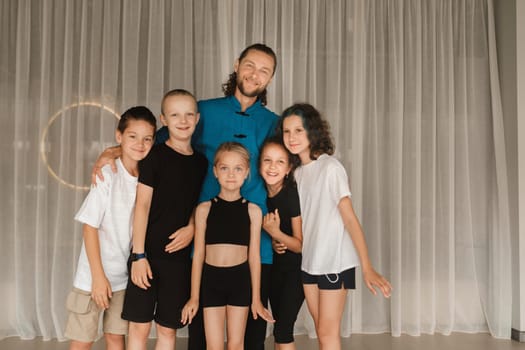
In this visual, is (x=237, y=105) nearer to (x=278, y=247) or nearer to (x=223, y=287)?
(x=278, y=247)

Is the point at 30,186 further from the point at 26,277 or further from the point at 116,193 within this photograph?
the point at 116,193

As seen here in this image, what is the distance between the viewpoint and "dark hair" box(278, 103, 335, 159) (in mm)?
2154

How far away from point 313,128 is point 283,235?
52 cm

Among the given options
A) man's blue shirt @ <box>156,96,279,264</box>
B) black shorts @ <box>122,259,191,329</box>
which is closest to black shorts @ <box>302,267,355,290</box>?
man's blue shirt @ <box>156,96,279,264</box>

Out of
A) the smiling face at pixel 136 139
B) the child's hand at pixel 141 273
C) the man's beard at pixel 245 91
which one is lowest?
the child's hand at pixel 141 273

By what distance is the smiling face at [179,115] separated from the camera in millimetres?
1982

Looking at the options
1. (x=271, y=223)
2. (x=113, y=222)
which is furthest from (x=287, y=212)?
(x=113, y=222)

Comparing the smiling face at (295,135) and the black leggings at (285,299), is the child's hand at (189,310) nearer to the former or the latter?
the black leggings at (285,299)

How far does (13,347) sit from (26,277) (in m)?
0.46

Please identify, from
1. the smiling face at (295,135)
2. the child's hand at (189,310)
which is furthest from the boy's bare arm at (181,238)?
the smiling face at (295,135)

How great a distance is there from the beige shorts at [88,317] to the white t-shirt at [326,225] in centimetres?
85

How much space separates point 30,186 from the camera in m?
3.29

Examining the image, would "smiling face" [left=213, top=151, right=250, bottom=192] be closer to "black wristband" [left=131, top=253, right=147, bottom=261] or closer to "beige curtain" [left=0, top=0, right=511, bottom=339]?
Result: "black wristband" [left=131, top=253, right=147, bottom=261]

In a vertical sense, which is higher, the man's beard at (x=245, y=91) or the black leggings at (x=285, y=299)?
the man's beard at (x=245, y=91)
